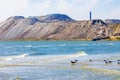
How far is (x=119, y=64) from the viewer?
40.9 metres

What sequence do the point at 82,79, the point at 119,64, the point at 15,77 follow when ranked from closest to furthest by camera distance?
the point at 82,79 → the point at 15,77 → the point at 119,64

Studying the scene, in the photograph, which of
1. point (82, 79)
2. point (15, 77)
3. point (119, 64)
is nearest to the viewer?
point (82, 79)

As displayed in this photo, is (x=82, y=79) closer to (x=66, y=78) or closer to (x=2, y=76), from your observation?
(x=66, y=78)

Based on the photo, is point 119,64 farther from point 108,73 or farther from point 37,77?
point 37,77

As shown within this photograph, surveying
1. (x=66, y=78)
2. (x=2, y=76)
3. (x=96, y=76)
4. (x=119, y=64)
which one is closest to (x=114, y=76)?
(x=96, y=76)

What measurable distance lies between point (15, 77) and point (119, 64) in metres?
13.9

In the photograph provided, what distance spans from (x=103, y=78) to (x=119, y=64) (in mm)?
12260

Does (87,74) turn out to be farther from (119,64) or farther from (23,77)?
(119,64)

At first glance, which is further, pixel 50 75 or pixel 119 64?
pixel 119 64

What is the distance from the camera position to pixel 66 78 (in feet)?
96.6

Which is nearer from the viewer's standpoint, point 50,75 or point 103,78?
point 103,78

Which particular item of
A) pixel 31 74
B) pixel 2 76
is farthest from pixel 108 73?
pixel 2 76

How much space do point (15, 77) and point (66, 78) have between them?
3.89 m

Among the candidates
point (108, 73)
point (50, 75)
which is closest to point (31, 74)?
point (50, 75)
